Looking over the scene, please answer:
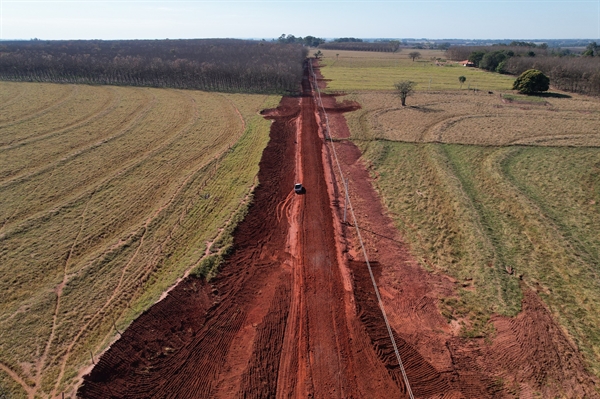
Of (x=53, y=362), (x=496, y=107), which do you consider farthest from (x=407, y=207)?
(x=496, y=107)

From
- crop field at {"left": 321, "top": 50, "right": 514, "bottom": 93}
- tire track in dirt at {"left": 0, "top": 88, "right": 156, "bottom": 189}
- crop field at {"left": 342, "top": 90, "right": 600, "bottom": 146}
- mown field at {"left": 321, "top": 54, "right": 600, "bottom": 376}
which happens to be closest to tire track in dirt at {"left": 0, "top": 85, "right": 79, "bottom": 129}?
tire track in dirt at {"left": 0, "top": 88, "right": 156, "bottom": 189}

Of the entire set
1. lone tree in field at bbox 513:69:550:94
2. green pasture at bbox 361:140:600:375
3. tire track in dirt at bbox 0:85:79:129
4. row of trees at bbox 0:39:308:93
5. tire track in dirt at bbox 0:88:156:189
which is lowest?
green pasture at bbox 361:140:600:375

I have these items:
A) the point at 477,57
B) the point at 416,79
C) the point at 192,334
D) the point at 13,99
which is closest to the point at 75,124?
the point at 13,99

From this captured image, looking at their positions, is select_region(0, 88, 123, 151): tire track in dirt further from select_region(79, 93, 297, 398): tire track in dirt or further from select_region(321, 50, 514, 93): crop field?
select_region(321, 50, 514, 93): crop field

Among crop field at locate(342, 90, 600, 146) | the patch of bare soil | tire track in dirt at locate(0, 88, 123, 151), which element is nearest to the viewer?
the patch of bare soil

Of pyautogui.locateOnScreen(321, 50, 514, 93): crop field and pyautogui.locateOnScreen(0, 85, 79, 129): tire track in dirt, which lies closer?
pyautogui.locateOnScreen(0, 85, 79, 129): tire track in dirt

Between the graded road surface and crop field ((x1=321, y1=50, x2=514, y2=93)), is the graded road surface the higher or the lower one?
the lower one

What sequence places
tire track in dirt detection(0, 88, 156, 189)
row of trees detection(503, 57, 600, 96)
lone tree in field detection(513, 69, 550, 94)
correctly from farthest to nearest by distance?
1. row of trees detection(503, 57, 600, 96)
2. lone tree in field detection(513, 69, 550, 94)
3. tire track in dirt detection(0, 88, 156, 189)
